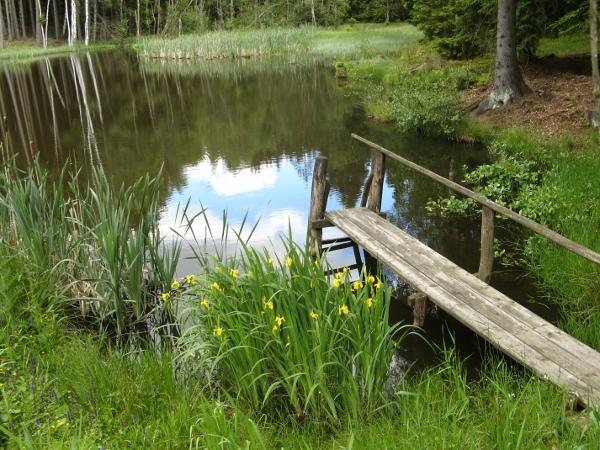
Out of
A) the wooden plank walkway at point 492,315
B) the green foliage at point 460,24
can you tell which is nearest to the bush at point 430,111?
the green foliage at point 460,24

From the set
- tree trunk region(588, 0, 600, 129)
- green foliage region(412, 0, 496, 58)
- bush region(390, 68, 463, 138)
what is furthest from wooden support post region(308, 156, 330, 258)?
green foliage region(412, 0, 496, 58)

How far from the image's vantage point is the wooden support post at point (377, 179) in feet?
24.6

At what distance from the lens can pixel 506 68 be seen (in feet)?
43.0

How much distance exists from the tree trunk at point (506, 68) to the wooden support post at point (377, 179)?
692cm

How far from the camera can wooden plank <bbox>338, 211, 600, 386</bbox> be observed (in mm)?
4148

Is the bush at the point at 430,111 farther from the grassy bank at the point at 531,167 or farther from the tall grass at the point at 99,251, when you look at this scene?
the tall grass at the point at 99,251

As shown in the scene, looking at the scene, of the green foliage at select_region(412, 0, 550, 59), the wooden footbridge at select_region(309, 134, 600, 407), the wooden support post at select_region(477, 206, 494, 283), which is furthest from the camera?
the green foliage at select_region(412, 0, 550, 59)

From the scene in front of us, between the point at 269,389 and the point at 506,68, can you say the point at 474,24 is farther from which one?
the point at 269,389

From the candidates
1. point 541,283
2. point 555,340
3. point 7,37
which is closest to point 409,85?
point 541,283

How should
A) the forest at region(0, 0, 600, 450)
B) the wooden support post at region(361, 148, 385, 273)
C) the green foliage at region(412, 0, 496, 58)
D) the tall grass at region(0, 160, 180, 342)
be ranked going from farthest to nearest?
the green foliage at region(412, 0, 496, 58)
the wooden support post at region(361, 148, 385, 273)
the tall grass at region(0, 160, 180, 342)
the forest at region(0, 0, 600, 450)

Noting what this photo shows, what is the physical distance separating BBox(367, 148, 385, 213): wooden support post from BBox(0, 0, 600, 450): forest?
44 millimetres

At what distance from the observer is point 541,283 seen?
635cm

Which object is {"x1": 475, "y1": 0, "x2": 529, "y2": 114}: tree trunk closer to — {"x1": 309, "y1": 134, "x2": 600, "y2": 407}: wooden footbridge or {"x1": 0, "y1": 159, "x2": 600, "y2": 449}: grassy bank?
{"x1": 309, "y1": 134, "x2": 600, "y2": 407}: wooden footbridge

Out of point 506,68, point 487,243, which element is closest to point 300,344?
point 487,243
